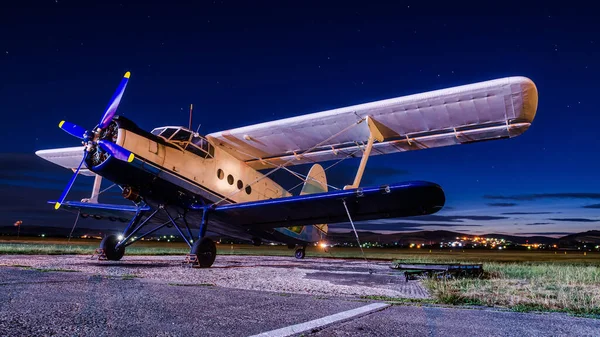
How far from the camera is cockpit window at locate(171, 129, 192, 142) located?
10.5 m

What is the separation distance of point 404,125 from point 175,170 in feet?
19.5

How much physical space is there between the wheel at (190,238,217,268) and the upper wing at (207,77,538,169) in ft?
11.2

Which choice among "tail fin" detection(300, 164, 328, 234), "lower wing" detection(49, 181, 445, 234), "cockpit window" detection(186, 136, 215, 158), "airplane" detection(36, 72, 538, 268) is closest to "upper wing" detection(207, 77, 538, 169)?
"airplane" detection(36, 72, 538, 268)

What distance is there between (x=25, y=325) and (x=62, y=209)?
11.7 meters

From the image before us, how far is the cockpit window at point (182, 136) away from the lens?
413 inches

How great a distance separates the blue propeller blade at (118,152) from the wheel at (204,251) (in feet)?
8.20

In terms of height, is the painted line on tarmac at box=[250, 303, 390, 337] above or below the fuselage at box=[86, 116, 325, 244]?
below

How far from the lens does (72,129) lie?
10.1m

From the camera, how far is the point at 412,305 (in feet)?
14.0

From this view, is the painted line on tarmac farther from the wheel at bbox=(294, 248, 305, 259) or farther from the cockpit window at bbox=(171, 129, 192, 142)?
the wheel at bbox=(294, 248, 305, 259)

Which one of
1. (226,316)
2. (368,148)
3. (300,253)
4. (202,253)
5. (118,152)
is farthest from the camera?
(300,253)

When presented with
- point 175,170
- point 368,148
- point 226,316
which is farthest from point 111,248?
point 226,316

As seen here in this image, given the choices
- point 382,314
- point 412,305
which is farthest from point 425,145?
point 382,314

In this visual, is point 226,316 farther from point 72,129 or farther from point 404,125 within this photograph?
point 72,129
